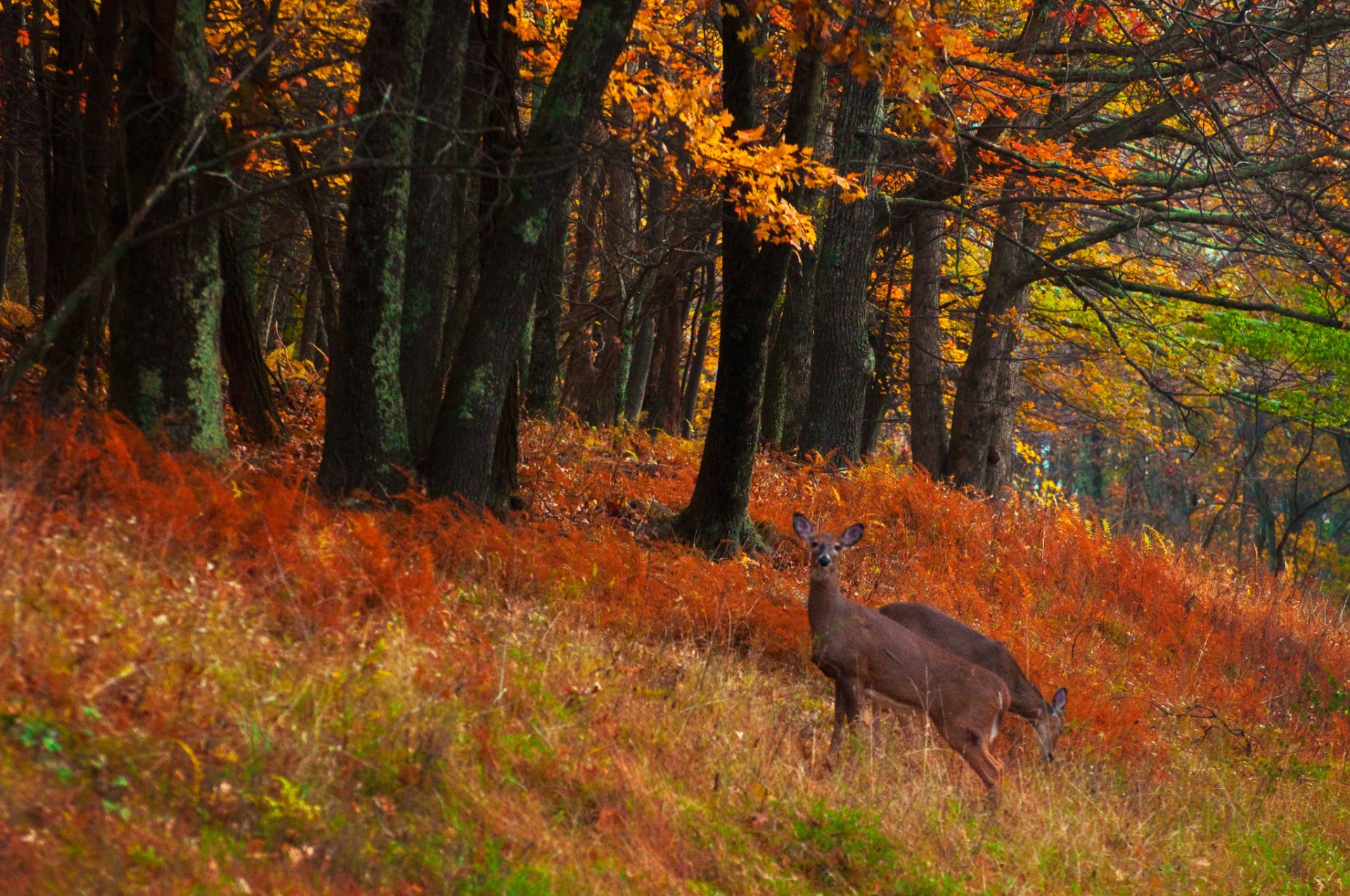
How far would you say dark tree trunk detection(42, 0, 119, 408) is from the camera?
30.0ft

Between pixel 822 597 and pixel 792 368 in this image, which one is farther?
pixel 792 368

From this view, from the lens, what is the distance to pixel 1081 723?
9.80 metres

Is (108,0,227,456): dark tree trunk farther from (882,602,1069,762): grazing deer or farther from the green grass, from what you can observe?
(882,602,1069,762): grazing deer

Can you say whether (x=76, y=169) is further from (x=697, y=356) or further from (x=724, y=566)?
(x=697, y=356)

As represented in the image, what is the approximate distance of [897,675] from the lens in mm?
8398

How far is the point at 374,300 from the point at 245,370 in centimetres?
234

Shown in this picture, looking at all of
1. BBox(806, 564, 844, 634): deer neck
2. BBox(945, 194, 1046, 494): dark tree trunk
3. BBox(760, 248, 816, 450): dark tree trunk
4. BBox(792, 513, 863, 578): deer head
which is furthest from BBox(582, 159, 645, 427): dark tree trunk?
BBox(806, 564, 844, 634): deer neck

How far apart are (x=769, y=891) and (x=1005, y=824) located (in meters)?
2.20

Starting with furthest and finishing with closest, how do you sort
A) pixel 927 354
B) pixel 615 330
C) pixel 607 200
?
1. pixel 615 330
2. pixel 927 354
3. pixel 607 200

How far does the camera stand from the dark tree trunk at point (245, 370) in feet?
36.9

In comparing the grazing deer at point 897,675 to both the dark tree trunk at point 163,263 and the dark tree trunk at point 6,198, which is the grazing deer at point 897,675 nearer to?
the dark tree trunk at point 163,263

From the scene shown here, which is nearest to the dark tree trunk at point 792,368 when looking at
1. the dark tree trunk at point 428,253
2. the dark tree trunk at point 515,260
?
the dark tree trunk at point 428,253

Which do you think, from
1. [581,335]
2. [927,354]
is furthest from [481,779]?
[581,335]

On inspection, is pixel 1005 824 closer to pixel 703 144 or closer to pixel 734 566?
pixel 734 566
